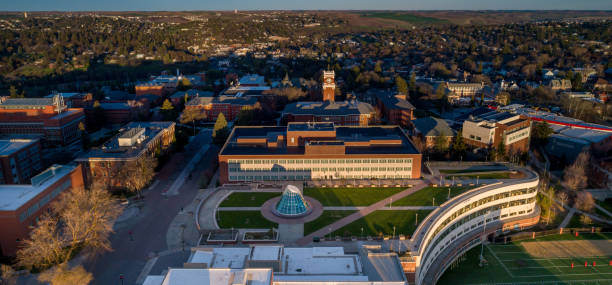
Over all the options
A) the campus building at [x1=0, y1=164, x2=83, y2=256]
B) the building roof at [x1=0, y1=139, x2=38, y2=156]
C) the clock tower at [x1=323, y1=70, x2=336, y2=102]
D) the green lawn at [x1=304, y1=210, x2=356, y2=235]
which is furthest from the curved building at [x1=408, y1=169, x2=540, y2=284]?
the building roof at [x1=0, y1=139, x2=38, y2=156]

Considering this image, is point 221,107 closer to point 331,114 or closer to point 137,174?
point 331,114

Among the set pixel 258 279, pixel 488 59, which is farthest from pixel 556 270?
pixel 488 59

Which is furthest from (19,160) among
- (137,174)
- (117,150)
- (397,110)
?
(397,110)

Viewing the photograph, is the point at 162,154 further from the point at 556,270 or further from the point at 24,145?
the point at 556,270

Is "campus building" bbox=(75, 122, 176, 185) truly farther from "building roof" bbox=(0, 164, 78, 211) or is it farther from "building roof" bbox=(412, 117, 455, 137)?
"building roof" bbox=(412, 117, 455, 137)

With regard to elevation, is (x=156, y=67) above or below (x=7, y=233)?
above

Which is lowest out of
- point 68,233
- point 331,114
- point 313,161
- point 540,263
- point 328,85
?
point 540,263

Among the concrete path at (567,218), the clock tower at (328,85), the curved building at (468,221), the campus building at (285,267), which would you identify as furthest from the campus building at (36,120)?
the concrete path at (567,218)
